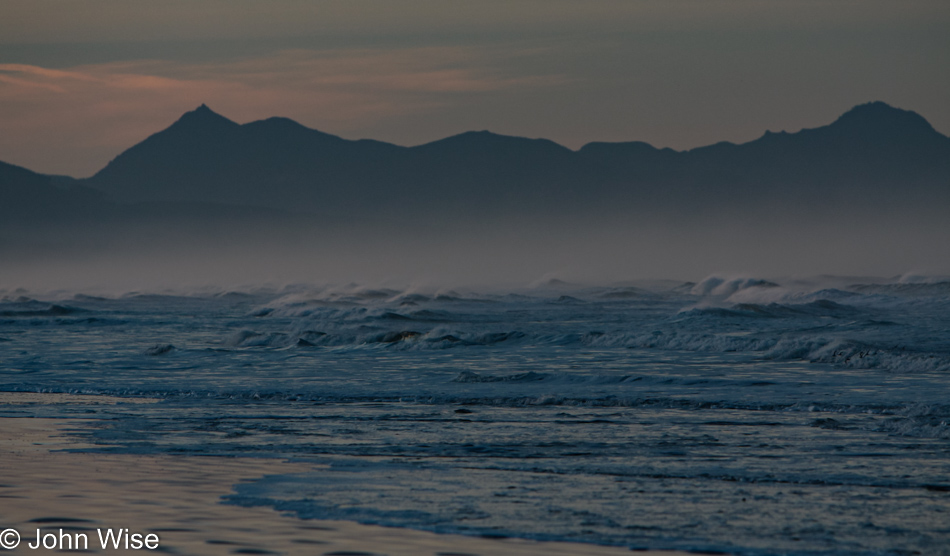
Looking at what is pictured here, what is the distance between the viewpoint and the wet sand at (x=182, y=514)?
6.17 metres

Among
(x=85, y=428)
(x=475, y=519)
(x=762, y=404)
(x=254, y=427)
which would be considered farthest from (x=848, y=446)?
(x=85, y=428)

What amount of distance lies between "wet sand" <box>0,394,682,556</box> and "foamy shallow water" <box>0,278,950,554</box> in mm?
303

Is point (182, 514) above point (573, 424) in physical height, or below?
above

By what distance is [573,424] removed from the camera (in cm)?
1145

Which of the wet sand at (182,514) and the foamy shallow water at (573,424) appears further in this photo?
the foamy shallow water at (573,424)

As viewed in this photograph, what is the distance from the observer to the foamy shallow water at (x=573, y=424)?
6961mm

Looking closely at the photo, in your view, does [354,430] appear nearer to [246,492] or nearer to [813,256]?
[246,492]

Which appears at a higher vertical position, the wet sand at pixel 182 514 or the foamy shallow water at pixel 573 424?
the wet sand at pixel 182 514

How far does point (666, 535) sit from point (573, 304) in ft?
137

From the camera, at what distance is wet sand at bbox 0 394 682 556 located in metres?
6.17

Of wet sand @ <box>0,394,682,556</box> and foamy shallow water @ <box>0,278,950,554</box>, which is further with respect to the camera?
foamy shallow water @ <box>0,278,950,554</box>

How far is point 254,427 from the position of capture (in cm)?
1152

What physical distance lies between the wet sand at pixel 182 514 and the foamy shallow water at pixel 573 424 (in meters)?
0.30

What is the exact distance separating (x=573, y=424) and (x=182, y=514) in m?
5.47
